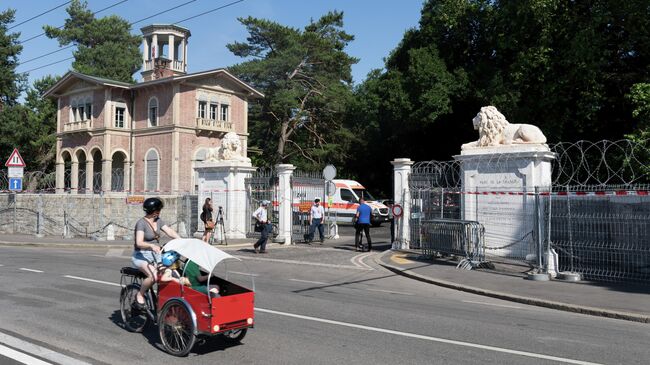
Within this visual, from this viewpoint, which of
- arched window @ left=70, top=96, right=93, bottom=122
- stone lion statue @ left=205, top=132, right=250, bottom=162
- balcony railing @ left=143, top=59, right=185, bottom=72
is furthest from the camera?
balcony railing @ left=143, top=59, right=185, bottom=72

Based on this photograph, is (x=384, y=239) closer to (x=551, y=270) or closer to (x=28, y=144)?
(x=551, y=270)

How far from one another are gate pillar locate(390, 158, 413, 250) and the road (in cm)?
604

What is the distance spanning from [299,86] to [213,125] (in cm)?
989

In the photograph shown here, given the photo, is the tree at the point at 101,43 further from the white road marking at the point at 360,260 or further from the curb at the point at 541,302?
the curb at the point at 541,302

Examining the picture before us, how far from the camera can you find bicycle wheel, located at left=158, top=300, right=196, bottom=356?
245 inches

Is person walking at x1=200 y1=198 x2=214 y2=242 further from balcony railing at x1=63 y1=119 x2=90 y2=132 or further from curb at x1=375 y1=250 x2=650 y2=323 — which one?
balcony railing at x1=63 y1=119 x2=90 y2=132

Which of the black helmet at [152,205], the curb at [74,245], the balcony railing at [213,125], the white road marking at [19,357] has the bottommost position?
the white road marking at [19,357]

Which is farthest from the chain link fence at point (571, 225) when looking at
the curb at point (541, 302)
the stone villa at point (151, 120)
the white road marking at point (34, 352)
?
the stone villa at point (151, 120)

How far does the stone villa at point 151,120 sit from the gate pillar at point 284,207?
1918cm

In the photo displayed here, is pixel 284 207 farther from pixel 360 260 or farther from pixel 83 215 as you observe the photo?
pixel 83 215

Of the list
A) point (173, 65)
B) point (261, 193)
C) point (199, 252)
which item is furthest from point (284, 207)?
point (173, 65)

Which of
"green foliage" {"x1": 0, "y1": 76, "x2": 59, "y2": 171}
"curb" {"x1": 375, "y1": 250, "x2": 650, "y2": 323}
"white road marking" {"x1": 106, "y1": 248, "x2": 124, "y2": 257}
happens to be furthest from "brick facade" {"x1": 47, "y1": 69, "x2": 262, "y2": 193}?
"curb" {"x1": 375, "y1": 250, "x2": 650, "y2": 323}

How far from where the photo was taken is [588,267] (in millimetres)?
13078

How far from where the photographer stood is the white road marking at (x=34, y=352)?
6055mm
